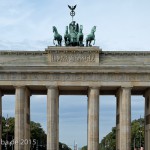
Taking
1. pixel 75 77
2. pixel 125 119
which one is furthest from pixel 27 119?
pixel 125 119

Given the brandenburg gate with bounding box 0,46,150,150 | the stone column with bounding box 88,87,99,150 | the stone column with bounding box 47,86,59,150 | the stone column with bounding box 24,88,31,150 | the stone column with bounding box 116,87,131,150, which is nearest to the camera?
the brandenburg gate with bounding box 0,46,150,150

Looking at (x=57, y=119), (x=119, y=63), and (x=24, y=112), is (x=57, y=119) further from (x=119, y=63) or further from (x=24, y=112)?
(x=119, y=63)

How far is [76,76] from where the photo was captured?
316 feet

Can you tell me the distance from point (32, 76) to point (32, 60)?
8.19 feet

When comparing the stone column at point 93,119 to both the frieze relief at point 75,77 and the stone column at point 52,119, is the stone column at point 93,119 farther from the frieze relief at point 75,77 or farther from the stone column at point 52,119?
the stone column at point 52,119

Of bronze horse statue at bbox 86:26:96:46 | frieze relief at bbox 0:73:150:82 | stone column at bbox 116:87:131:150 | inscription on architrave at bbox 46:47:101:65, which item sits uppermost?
bronze horse statue at bbox 86:26:96:46

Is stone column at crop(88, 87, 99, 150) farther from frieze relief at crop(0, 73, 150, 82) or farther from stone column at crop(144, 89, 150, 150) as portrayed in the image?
stone column at crop(144, 89, 150, 150)

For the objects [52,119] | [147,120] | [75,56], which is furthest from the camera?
[147,120]

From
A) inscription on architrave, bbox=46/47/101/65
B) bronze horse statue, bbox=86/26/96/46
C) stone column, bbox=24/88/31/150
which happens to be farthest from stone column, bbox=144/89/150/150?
stone column, bbox=24/88/31/150

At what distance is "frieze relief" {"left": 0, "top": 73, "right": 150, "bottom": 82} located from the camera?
96.1m

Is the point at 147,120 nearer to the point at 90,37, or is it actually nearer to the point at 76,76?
the point at 76,76

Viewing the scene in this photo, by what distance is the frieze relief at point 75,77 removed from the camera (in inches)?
3782

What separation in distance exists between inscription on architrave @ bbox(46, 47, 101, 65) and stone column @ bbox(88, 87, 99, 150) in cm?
445

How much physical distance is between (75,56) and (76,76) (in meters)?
3.10
